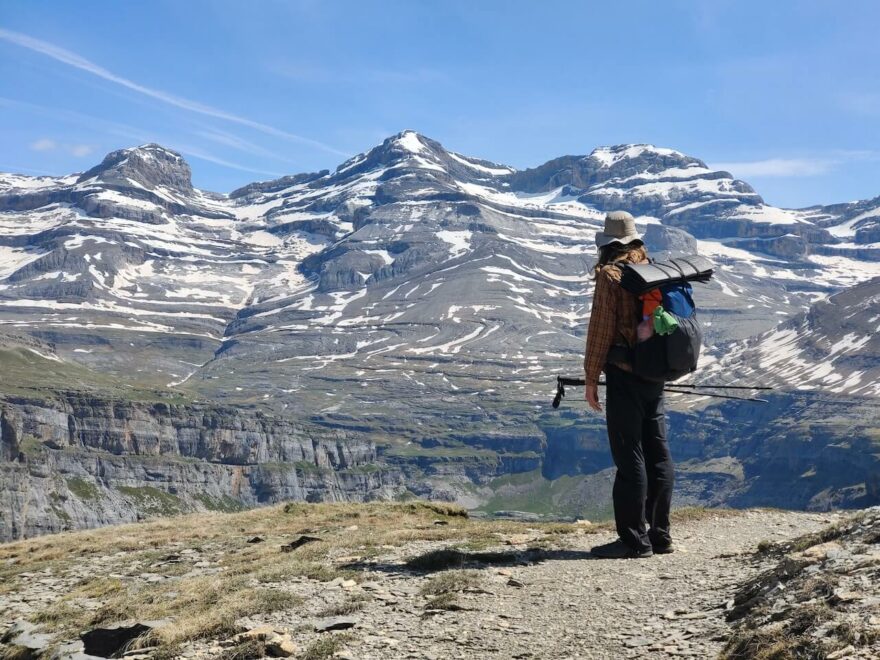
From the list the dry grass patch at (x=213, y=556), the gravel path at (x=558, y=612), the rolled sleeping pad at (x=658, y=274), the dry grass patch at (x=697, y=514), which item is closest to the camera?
the gravel path at (x=558, y=612)

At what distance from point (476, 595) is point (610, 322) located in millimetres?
4540

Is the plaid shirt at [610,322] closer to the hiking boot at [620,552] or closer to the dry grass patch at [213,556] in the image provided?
the hiking boot at [620,552]

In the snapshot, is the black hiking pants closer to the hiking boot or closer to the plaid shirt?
A: the hiking boot

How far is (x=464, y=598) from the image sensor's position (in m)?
14.4

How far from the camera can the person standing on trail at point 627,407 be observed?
619 inches

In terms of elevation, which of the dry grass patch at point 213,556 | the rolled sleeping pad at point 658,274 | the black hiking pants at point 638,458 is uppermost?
the rolled sleeping pad at point 658,274

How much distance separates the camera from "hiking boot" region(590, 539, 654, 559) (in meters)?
16.6

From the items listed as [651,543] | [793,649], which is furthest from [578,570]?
[793,649]

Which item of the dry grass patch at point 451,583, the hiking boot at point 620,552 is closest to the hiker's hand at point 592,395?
the hiking boot at point 620,552

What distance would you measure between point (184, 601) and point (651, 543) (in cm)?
759

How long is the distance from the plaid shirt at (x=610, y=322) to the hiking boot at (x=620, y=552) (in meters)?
3.00

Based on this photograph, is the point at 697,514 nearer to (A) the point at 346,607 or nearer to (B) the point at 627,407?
(B) the point at 627,407

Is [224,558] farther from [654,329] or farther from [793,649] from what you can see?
[793,649]

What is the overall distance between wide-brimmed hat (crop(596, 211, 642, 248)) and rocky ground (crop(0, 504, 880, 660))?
16.8ft
